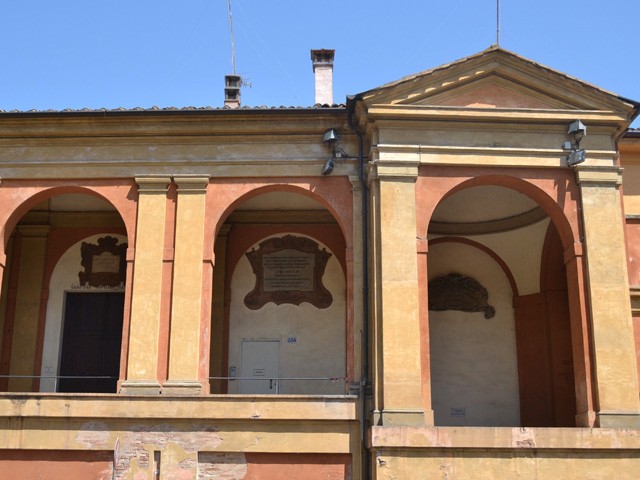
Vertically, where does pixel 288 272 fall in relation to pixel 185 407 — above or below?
above

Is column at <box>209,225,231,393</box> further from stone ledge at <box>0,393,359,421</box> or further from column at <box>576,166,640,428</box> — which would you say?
column at <box>576,166,640,428</box>

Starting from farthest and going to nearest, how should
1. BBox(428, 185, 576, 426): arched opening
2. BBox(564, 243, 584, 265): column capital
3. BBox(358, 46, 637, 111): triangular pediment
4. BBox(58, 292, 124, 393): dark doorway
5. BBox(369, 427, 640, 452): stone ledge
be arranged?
BBox(58, 292, 124, 393): dark doorway < BBox(428, 185, 576, 426): arched opening < BBox(358, 46, 637, 111): triangular pediment < BBox(564, 243, 584, 265): column capital < BBox(369, 427, 640, 452): stone ledge

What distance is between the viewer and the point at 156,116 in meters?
12.4

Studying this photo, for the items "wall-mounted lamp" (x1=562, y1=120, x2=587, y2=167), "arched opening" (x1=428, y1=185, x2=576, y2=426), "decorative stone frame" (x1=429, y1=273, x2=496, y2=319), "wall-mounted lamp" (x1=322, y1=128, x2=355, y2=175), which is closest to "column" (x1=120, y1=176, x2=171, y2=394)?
"wall-mounted lamp" (x1=322, y1=128, x2=355, y2=175)

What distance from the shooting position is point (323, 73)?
49.2 feet

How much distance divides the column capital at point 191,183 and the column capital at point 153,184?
0.16 meters

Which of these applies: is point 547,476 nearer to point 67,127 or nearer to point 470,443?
point 470,443

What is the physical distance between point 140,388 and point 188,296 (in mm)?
1558

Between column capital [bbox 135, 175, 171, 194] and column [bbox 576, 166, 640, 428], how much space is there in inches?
260

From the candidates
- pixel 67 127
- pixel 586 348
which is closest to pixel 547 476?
pixel 586 348

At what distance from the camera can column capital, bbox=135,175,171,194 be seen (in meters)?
12.3

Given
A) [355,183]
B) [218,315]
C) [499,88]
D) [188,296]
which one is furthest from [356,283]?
[499,88]

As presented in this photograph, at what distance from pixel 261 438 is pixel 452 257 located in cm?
596

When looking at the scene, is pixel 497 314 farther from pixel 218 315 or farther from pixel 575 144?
pixel 218 315
